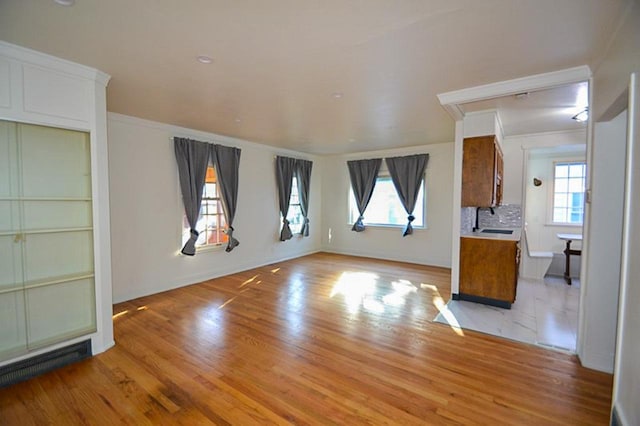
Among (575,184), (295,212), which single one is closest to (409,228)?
(295,212)

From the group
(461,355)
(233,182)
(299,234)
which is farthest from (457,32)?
(299,234)

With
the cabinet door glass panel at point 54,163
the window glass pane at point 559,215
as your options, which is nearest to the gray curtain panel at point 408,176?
the window glass pane at point 559,215

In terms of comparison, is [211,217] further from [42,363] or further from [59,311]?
[42,363]

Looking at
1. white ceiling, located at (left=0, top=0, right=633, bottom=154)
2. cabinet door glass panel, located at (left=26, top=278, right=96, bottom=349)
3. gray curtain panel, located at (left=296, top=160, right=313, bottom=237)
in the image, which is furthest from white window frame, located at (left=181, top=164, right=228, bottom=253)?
gray curtain panel, located at (left=296, top=160, right=313, bottom=237)

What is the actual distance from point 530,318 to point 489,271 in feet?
2.19

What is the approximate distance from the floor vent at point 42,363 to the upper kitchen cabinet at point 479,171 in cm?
459

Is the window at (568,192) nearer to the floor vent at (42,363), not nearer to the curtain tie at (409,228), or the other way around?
the curtain tie at (409,228)

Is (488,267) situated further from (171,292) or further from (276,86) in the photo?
(171,292)

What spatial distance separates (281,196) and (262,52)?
4167mm

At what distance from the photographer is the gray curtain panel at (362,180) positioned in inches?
264

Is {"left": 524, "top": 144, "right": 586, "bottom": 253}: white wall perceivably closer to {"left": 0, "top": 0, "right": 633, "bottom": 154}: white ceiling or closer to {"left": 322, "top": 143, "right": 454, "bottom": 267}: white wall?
{"left": 322, "top": 143, "right": 454, "bottom": 267}: white wall

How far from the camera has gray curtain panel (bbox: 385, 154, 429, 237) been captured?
6.08 meters

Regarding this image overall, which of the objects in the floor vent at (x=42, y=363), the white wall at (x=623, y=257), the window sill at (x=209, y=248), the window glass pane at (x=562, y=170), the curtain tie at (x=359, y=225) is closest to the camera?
the white wall at (x=623, y=257)

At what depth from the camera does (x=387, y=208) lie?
6820 millimetres
